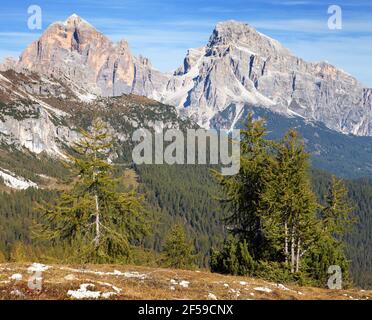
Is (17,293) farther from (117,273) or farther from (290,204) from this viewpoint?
(290,204)

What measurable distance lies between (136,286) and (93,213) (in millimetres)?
11906

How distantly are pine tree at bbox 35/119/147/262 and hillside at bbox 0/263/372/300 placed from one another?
4.27 metres

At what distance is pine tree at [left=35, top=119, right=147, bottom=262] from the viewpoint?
34.6m

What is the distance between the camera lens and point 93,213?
35.7 metres

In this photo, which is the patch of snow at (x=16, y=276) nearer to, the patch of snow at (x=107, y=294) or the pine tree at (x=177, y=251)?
the patch of snow at (x=107, y=294)

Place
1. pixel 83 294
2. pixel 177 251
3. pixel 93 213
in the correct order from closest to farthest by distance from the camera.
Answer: pixel 83 294
pixel 93 213
pixel 177 251

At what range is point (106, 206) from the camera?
1428 inches

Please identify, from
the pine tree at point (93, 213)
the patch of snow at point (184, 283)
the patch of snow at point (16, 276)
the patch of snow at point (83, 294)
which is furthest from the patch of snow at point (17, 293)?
the pine tree at point (93, 213)

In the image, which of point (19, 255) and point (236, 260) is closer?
point (236, 260)

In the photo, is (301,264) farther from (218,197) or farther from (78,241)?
(78,241)

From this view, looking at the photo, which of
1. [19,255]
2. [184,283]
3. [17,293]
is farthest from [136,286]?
[19,255]

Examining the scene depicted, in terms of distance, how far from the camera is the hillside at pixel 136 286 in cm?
2148
